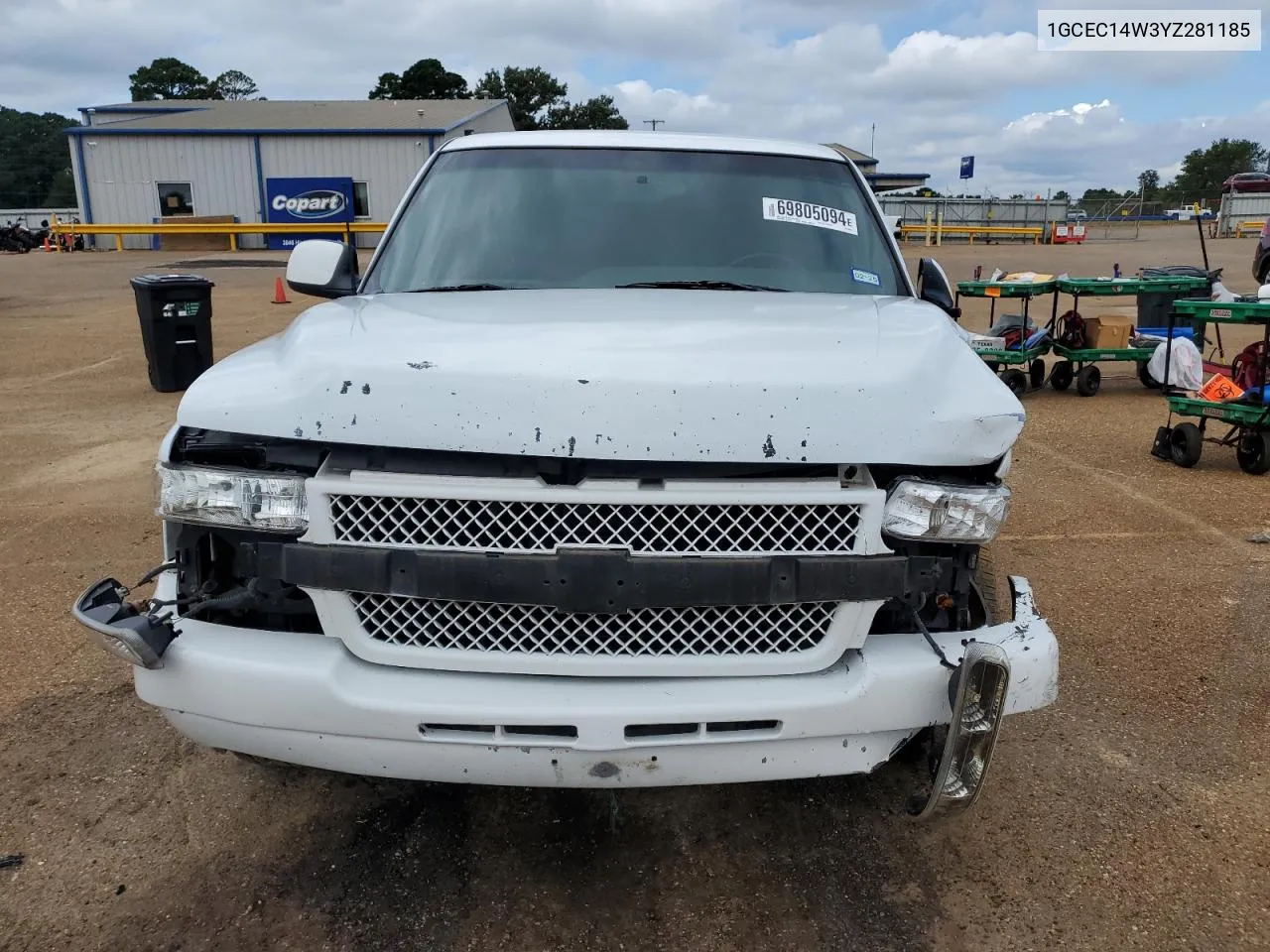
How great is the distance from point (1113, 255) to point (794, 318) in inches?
1180

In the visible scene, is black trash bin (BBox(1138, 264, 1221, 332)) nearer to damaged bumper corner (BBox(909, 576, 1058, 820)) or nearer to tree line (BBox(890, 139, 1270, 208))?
damaged bumper corner (BBox(909, 576, 1058, 820))

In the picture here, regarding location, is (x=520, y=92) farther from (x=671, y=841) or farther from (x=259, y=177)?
(x=671, y=841)

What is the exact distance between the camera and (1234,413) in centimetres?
646

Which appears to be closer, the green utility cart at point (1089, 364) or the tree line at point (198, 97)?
the green utility cart at point (1089, 364)

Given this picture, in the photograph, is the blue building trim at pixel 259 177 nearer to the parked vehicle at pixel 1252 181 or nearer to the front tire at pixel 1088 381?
the front tire at pixel 1088 381

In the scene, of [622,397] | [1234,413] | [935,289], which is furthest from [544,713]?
[1234,413]

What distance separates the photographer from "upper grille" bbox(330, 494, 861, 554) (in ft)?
6.76

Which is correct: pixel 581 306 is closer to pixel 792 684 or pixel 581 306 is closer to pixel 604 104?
pixel 792 684

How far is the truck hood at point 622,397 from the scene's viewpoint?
2010 mm

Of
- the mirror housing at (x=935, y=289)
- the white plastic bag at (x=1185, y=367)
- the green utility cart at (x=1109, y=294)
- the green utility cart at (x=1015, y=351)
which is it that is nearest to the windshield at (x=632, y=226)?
the mirror housing at (x=935, y=289)

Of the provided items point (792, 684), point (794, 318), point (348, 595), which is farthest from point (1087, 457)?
point (348, 595)

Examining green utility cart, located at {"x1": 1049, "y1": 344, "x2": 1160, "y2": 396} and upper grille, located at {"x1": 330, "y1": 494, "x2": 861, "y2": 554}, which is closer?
upper grille, located at {"x1": 330, "y1": 494, "x2": 861, "y2": 554}

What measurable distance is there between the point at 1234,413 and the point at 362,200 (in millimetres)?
34683

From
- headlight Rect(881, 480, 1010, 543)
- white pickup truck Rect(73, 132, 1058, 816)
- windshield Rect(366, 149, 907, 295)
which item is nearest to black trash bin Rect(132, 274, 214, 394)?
windshield Rect(366, 149, 907, 295)
